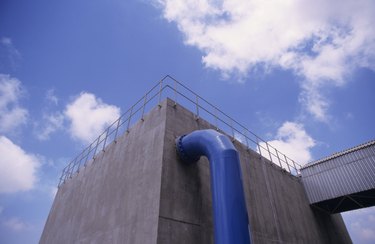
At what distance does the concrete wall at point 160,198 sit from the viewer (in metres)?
6.39

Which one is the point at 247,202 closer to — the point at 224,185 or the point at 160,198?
the point at 224,185

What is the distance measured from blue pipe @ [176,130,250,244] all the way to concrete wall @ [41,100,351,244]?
1.05 metres

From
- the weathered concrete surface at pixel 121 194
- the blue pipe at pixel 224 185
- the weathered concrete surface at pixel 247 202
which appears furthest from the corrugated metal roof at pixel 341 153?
the weathered concrete surface at pixel 121 194

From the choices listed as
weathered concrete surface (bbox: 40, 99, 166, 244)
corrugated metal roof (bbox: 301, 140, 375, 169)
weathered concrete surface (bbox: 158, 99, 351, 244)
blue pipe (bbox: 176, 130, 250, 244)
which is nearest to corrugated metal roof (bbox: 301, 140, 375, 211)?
corrugated metal roof (bbox: 301, 140, 375, 169)

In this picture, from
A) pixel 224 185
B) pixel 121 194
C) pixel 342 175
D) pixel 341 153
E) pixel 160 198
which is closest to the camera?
pixel 224 185

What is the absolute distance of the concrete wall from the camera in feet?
21.0

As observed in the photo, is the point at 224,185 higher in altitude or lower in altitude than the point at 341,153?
lower

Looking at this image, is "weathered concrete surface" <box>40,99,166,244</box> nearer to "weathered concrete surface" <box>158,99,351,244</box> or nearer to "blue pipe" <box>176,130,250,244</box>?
"weathered concrete surface" <box>158,99,351,244</box>

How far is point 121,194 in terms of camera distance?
790 centimetres

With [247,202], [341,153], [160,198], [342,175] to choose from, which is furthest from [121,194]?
[341,153]

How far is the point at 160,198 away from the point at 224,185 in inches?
69.8

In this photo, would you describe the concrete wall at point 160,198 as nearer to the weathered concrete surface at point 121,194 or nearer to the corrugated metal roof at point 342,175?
the weathered concrete surface at point 121,194

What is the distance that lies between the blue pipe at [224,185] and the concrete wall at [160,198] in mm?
1045

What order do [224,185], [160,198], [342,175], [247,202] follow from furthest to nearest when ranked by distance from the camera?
[342,175] < [247,202] < [160,198] < [224,185]
